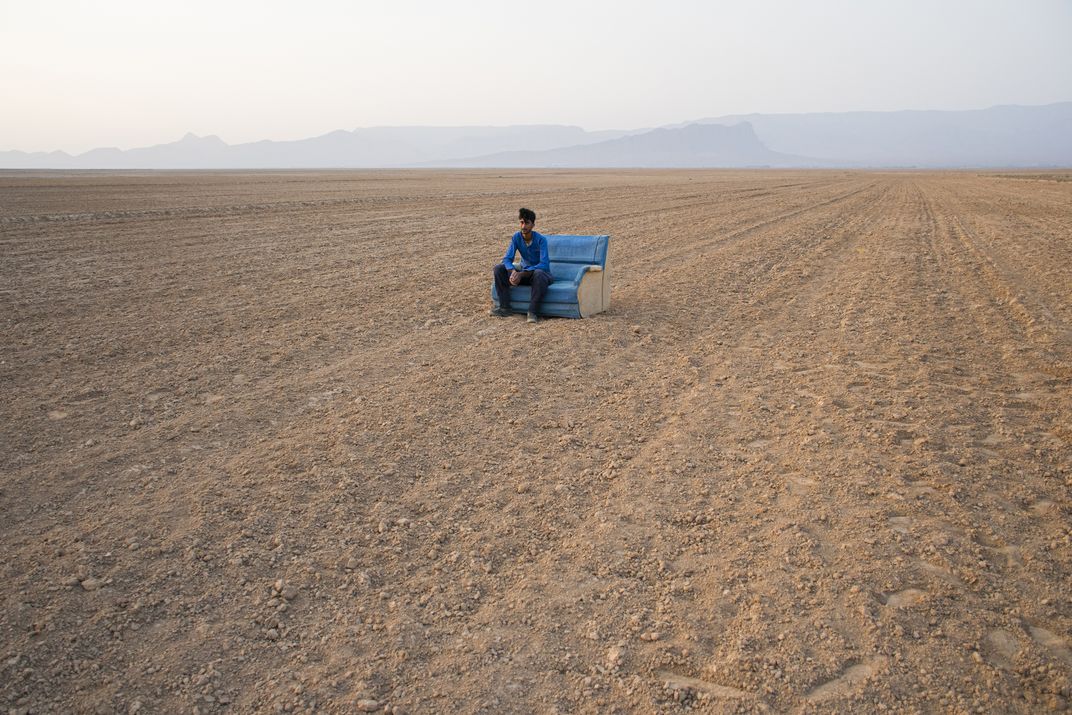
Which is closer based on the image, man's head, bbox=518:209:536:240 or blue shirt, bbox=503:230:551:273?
man's head, bbox=518:209:536:240

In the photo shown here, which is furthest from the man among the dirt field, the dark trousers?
the dirt field

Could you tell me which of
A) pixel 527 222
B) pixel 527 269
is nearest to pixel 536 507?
pixel 527 269

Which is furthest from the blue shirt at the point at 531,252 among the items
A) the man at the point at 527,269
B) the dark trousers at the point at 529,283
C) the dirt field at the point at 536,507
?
the dirt field at the point at 536,507

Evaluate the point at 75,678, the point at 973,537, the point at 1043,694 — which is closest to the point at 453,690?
the point at 75,678

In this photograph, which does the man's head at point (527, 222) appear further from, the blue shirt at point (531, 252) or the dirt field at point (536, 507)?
the dirt field at point (536, 507)

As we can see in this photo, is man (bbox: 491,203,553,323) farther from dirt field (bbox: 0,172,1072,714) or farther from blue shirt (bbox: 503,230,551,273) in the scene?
dirt field (bbox: 0,172,1072,714)

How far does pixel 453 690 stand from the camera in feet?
10.6

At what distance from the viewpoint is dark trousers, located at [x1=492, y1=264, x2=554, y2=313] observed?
9070 mm

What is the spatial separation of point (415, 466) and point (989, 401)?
16.0ft

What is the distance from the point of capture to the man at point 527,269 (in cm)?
915

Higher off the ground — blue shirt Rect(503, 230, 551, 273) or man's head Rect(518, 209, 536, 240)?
man's head Rect(518, 209, 536, 240)

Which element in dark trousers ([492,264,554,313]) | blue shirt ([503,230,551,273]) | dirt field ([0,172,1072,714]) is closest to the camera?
dirt field ([0,172,1072,714])

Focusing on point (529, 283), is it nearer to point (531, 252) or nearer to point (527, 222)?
point (531, 252)

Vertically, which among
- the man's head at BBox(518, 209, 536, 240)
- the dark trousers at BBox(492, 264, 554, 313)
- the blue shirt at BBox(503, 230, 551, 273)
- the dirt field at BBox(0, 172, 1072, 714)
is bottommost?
the dirt field at BBox(0, 172, 1072, 714)
